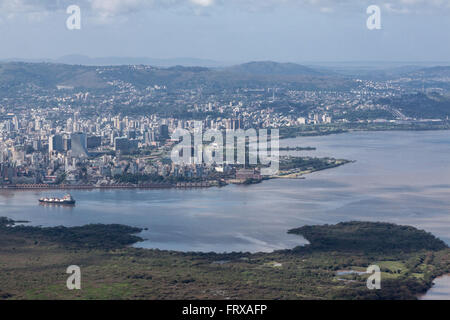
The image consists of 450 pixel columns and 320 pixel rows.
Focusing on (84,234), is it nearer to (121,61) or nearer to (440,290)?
(440,290)

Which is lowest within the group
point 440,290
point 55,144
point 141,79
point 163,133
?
point 440,290

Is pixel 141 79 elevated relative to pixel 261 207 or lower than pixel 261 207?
elevated

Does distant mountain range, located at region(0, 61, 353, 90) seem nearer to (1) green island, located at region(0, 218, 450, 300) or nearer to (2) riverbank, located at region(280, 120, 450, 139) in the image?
(2) riverbank, located at region(280, 120, 450, 139)

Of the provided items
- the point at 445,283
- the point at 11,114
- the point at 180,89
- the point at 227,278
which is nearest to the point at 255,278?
the point at 227,278

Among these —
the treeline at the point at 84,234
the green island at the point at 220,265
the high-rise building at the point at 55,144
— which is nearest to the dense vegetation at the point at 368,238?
the green island at the point at 220,265

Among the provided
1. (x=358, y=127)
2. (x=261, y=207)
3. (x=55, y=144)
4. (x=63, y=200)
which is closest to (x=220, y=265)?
(x=261, y=207)
